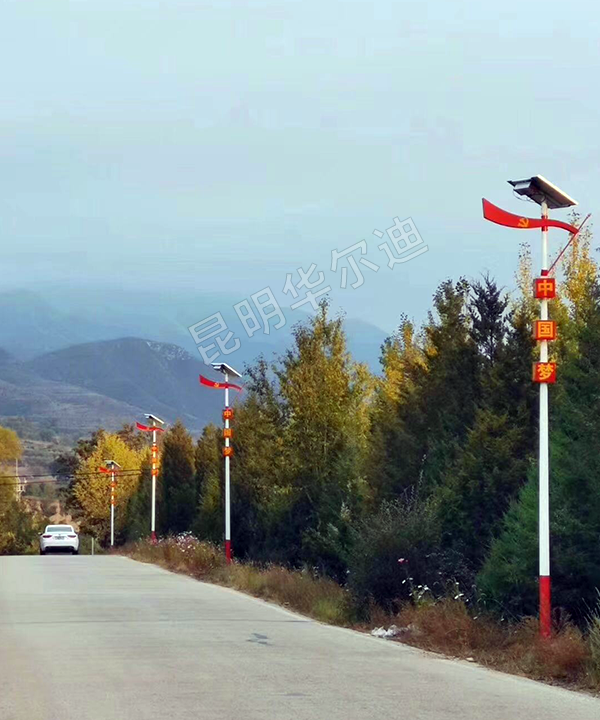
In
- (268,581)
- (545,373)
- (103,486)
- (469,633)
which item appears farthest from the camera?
(103,486)

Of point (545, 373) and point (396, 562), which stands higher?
point (545, 373)

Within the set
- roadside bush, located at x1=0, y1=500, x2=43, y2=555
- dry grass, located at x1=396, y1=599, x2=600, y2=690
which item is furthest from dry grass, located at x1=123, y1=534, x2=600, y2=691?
roadside bush, located at x1=0, y1=500, x2=43, y2=555

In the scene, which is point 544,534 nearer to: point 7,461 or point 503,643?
point 503,643

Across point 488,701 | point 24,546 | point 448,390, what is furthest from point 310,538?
point 24,546

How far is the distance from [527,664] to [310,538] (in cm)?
2155

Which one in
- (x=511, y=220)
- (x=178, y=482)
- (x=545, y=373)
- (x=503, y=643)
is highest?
(x=511, y=220)

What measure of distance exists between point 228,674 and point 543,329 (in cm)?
571

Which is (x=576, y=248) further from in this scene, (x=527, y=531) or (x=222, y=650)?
(x=222, y=650)

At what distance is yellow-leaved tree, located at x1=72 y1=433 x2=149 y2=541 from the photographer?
9306 cm

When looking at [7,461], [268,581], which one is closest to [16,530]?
[7,461]

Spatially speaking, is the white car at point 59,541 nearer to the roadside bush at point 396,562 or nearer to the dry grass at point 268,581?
the dry grass at point 268,581

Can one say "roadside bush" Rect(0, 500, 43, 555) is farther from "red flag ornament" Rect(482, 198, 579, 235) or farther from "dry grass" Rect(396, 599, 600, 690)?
"red flag ornament" Rect(482, 198, 579, 235)

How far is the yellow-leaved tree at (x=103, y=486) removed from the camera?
93.1 metres

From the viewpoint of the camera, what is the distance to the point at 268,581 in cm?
2542
